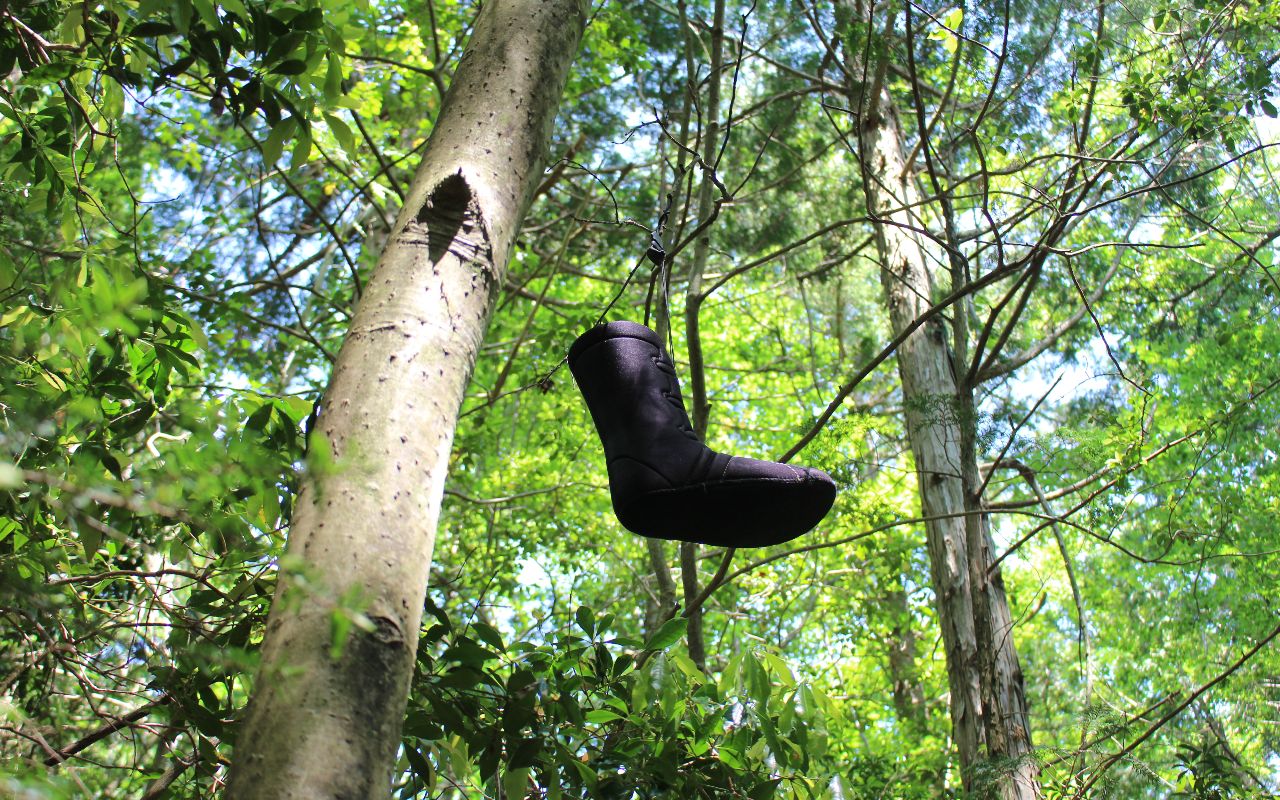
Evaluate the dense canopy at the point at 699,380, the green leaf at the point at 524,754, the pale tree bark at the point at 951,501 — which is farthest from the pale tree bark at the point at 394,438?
the pale tree bark at the point at 951,501

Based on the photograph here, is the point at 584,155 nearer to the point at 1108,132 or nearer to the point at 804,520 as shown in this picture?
the point at 1108,132

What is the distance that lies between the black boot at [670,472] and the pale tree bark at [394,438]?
0.41 m

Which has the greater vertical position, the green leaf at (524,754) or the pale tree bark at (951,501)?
the pale tree bark at (951,501)

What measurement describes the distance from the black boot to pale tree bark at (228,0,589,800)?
0.41m

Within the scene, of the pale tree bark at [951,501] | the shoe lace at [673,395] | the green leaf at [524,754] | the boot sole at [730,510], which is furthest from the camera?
the pale tree bark at [951,501]

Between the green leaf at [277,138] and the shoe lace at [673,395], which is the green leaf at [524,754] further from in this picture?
the green leaf at [277,138]

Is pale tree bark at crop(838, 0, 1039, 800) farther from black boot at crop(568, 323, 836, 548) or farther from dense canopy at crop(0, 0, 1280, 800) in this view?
black boot at crop(568, 323, 836, 548)

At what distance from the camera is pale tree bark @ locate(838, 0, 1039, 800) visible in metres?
3.08

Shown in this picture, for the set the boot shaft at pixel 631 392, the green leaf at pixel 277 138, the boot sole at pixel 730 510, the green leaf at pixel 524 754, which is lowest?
the green leaf at pixel 524 754

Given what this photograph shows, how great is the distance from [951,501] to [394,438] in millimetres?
3539

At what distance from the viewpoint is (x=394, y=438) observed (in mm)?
1247

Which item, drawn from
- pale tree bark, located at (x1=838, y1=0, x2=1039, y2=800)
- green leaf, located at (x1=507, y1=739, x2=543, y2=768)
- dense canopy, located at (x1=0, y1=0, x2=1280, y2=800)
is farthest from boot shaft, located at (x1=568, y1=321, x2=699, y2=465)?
pale tree bark, located at (x1=838, y1=0, x2=1039, y2=800)

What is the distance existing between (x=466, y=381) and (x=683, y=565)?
5.71ft

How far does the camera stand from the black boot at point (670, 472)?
1.74m
